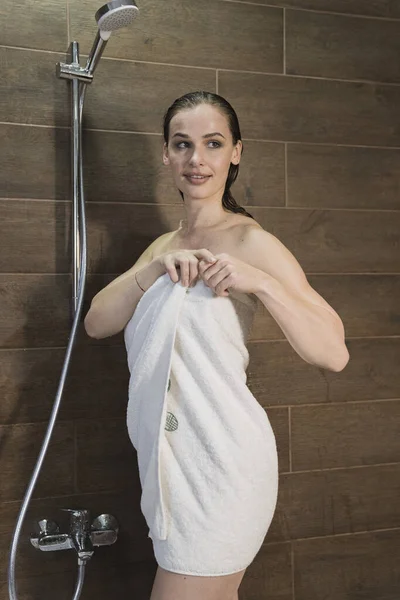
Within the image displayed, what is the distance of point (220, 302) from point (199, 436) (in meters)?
0.28

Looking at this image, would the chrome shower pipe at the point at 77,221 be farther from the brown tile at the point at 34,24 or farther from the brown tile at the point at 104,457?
the brown tile at the point at 104,457

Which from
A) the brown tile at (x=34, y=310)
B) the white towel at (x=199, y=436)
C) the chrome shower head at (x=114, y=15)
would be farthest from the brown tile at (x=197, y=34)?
the white towel at (x=199, y=436)

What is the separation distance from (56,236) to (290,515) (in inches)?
39.6

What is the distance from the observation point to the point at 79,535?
179cm

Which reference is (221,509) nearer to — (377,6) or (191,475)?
(191,475)

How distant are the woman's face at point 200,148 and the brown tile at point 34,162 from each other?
14.7 inches

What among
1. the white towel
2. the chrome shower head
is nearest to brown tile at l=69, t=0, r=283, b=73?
the chrome shower head

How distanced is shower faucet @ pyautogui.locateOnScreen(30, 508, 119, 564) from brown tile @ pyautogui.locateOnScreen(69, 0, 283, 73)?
1.21 m

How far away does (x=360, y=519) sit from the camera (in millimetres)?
2098

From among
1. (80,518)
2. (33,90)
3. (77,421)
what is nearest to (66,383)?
(77,421)

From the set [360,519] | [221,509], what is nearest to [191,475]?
[221,509]

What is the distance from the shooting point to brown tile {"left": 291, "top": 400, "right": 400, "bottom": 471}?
2.05 metres

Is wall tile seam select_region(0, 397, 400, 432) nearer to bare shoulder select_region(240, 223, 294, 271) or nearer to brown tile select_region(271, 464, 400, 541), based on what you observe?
brown tile select_region(271, 464, 400, 541)

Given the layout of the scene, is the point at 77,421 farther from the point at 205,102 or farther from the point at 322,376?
the point at 205,102
